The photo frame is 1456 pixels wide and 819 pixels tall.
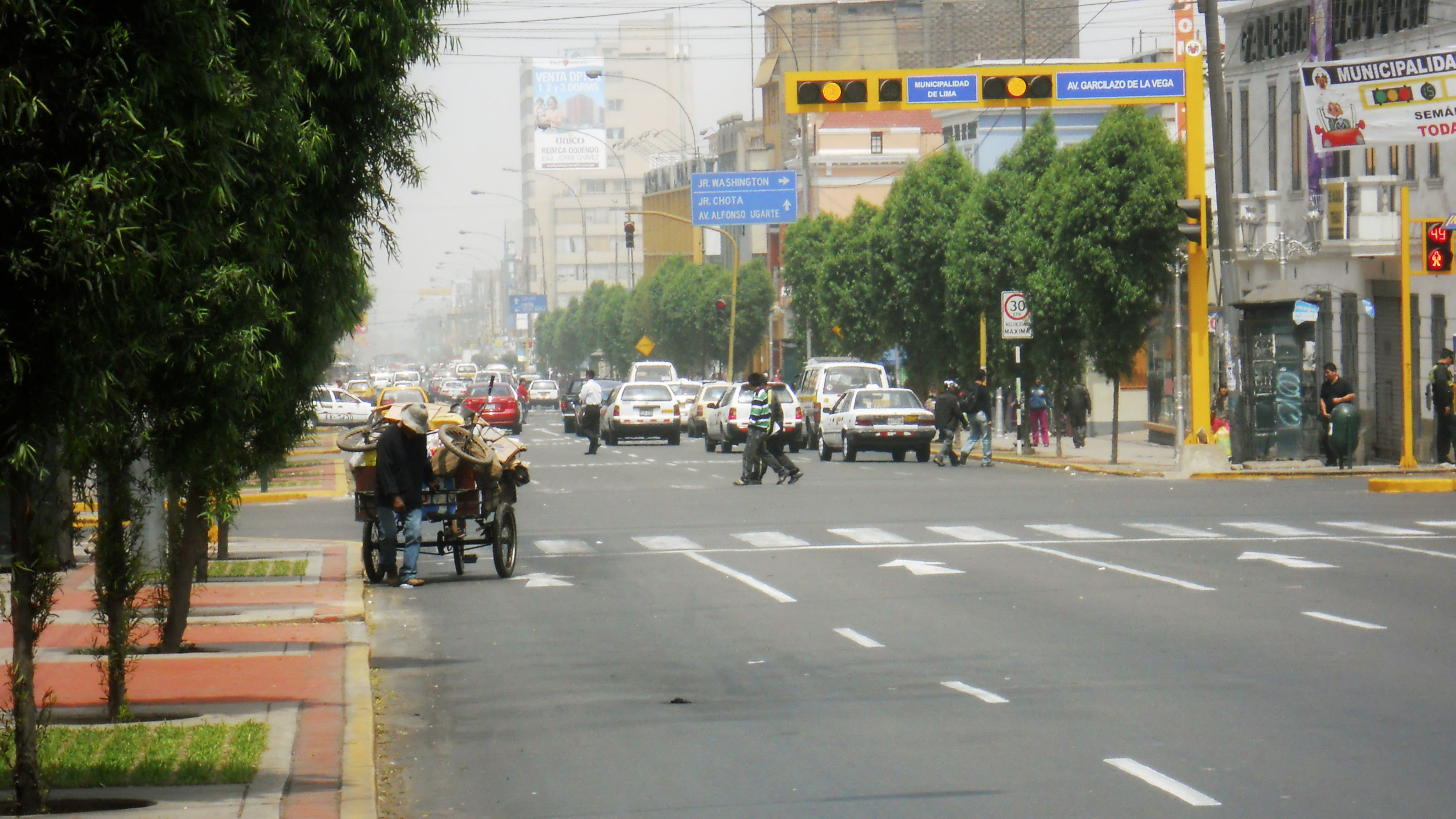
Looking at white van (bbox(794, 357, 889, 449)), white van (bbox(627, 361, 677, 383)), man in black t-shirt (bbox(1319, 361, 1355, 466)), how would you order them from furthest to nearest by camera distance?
1. white van (bbox(627, 361, 677, 383))
2. white van (bbox(794, 357, 889, 449))
3. man in black t-shirt (bbox(1319, 361, 1355, 466))

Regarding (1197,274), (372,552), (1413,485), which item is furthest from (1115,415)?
(372,552)

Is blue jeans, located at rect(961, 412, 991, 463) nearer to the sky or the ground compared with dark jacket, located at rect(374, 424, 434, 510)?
nearer to the ground

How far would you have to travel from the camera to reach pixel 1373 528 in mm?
20031

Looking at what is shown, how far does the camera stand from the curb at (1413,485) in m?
25.2

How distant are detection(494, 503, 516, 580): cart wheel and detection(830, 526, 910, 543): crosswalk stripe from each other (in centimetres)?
416

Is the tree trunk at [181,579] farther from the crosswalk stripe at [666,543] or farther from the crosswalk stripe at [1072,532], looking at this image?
the crosswalk stripe at [1072,532]

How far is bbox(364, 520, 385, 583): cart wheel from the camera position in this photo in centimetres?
1702

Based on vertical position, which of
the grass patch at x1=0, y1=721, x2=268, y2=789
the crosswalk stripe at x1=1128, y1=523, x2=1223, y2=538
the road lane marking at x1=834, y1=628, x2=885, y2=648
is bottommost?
the road lane marking at x1=834, y1=628, x2=885, y2=648

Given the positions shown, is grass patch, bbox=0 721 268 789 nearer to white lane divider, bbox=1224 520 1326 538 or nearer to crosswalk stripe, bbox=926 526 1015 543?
crosswalk stripe, bbox=926 526 1015 543

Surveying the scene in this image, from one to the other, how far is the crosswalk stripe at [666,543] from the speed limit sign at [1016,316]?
1855 cm

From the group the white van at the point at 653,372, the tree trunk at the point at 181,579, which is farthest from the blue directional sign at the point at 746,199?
the tree trunk at the point at 181,579

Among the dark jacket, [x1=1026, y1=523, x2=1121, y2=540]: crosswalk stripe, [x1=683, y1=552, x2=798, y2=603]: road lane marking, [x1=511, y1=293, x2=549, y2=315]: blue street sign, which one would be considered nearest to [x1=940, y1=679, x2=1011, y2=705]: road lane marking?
[x1=683, y1=552, x2=798, y2=603]: road lane marking

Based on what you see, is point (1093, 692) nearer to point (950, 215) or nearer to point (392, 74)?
point (392, 74)

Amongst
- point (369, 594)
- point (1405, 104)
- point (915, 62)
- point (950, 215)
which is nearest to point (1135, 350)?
point (1405, 104)
